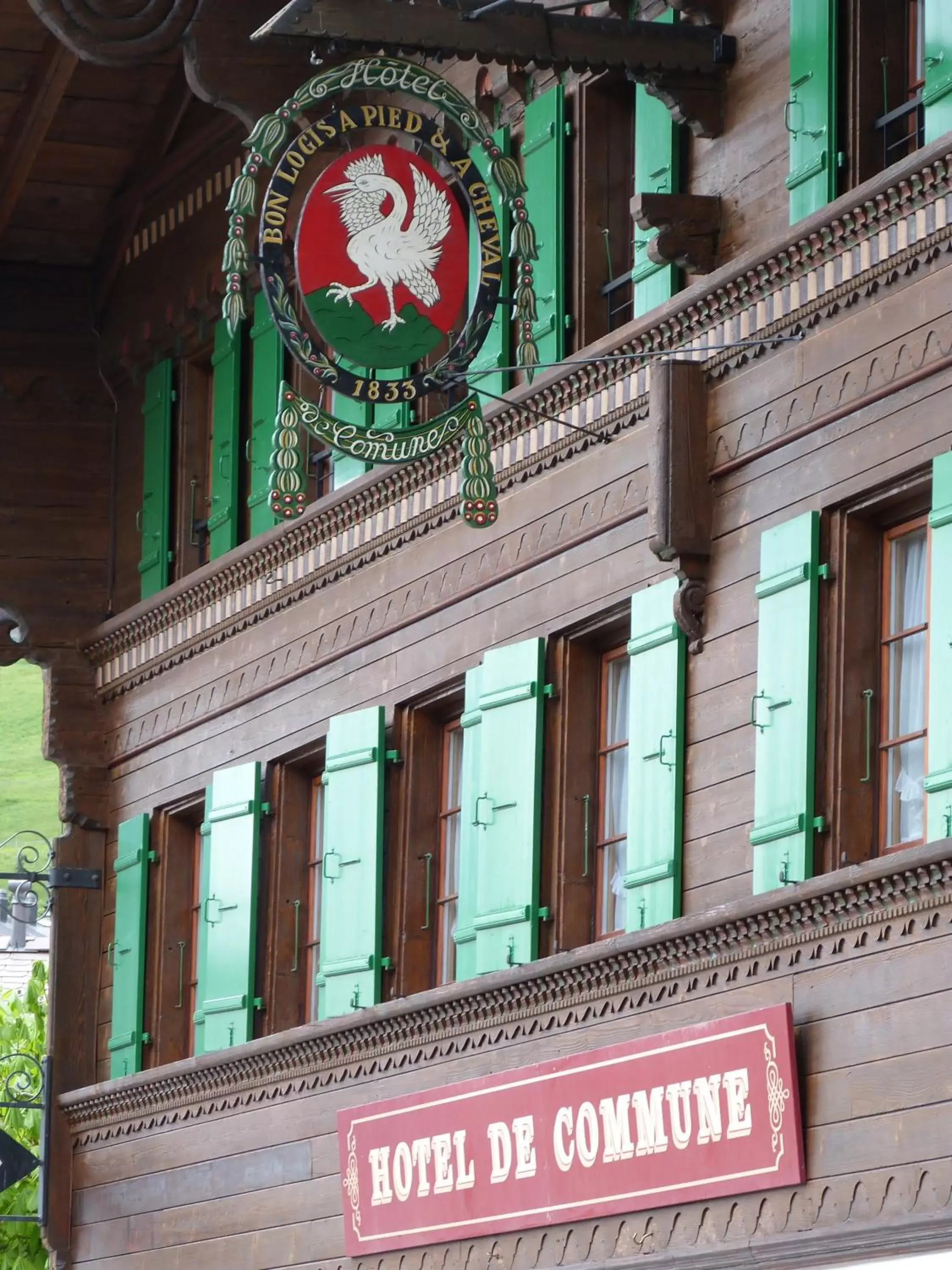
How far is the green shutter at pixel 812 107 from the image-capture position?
13180mm

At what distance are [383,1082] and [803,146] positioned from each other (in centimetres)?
535

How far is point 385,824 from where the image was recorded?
53.7ft

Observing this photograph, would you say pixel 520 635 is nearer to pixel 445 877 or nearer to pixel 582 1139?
pixel 445 877

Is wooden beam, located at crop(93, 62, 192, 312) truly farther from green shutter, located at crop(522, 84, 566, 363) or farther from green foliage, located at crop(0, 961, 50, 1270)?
green foliage, located at crop(0, 961, 50, 1270)

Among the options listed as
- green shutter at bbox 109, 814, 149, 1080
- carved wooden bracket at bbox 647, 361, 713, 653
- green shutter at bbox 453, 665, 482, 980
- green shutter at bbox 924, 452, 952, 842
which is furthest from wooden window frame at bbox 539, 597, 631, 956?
green shutter at bbox 109, 814, 149, 1080

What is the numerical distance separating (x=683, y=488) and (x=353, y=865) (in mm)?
3804

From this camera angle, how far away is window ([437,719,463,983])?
16078 mm

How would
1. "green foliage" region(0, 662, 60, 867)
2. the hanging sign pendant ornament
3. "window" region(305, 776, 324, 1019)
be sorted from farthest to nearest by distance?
"green foliage" region(0, 662, 60, 867), "window" region(305, 776, 324, 1019), the hanging sign pendant ornament

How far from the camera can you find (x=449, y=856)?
16.2m

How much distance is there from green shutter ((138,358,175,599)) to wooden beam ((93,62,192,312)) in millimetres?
906

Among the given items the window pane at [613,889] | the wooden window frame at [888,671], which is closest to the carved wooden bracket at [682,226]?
the wooden window frame at [888,671]

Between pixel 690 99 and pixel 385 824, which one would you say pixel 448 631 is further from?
pixel 690 99

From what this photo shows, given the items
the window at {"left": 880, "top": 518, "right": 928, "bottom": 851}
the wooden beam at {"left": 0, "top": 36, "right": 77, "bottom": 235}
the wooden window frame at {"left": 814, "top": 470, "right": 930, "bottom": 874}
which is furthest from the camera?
the wooden beam at {"left": 0, "top": 36, "right": 77, "bottom": 235}

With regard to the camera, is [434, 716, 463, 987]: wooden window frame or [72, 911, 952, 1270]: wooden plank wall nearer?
[72, 911, 952, 1270]: wooden plank wall
